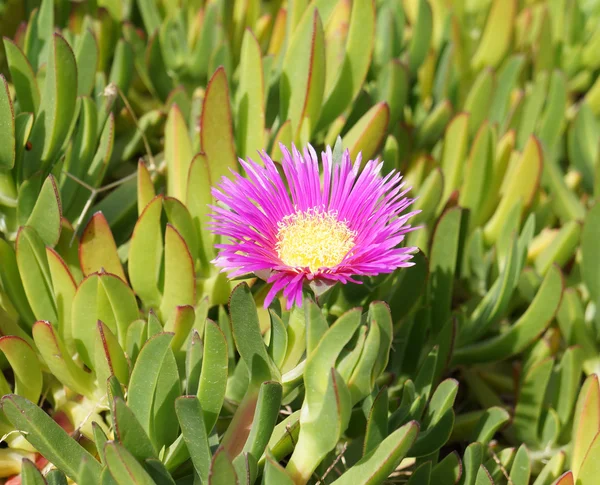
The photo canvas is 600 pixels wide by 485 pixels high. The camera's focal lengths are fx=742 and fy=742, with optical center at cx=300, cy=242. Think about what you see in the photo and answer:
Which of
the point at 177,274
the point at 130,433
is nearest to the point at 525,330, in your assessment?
the point at 177,274

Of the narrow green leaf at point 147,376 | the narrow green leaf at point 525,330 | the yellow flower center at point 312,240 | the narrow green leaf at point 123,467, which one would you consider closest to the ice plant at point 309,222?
the yellow flower center at point 312,240

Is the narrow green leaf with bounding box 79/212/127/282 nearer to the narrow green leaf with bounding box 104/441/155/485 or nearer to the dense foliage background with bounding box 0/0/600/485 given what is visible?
the dense foliage background with bounding box 0/0/600/485

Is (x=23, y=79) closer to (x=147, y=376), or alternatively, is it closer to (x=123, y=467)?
(x=147, y=376)

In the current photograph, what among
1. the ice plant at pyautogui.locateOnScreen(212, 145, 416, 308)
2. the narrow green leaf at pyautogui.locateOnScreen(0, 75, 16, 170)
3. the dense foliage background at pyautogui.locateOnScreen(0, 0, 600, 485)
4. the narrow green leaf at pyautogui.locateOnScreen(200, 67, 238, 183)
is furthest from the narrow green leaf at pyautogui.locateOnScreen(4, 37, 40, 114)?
the ice plant at pyautogui.locateOnScreen(212, 145, 416, 308)

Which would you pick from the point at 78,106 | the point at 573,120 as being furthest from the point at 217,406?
the point at 573,120

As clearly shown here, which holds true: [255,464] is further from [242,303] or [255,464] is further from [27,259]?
[27,259]
